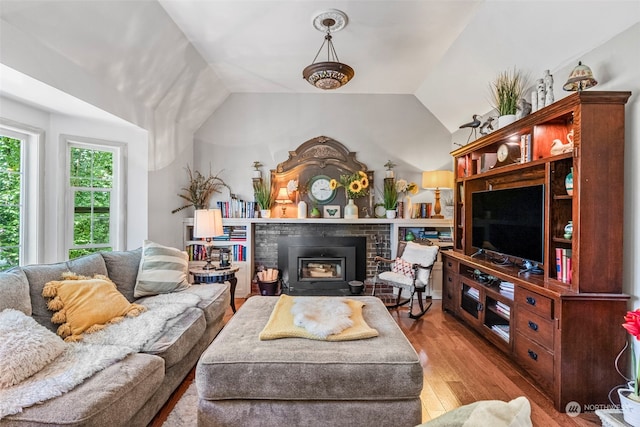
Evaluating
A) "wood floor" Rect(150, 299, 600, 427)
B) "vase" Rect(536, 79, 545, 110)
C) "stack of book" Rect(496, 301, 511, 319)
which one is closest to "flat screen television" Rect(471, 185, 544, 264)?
"stack of book" Rect(496, 301, 511, 319)

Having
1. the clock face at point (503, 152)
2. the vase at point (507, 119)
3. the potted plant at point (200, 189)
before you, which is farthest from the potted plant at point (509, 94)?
the potted plant at point (200, 189)

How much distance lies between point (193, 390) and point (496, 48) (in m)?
3.83

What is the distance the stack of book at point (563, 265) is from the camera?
7.13ft

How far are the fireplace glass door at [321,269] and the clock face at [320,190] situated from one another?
89cm

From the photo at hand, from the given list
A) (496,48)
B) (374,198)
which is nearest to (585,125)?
(496,48)

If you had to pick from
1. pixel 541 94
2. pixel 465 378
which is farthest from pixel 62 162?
pixel 541 94

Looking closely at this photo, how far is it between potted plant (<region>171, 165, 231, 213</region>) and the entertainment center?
360 cm

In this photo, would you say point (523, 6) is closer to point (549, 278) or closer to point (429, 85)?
point (429, 85)

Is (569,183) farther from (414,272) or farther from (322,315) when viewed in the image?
(322,315)

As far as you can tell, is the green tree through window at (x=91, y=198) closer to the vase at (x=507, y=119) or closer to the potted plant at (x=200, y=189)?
the potted plant at (x=200, y=189)

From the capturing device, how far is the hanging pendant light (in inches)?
105

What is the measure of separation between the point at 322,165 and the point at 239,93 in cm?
167

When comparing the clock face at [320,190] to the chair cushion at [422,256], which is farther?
the clock face at [320,190]

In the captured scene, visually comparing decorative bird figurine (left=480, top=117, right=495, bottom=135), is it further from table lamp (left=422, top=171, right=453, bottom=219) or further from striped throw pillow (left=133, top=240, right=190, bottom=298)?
striped throw pillow (left=133, top=240, right=190, bottom=298)
